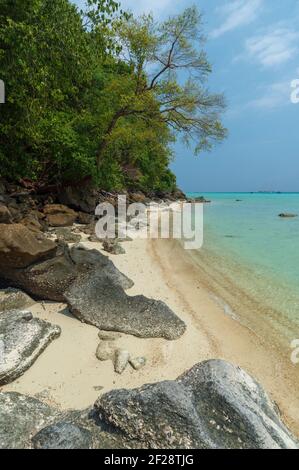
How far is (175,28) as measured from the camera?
19219mm

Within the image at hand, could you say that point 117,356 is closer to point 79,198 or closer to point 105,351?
point 105,351

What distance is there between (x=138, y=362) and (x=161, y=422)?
196cm

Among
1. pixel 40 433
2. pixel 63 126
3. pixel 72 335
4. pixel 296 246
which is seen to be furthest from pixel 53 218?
pixel 40 433

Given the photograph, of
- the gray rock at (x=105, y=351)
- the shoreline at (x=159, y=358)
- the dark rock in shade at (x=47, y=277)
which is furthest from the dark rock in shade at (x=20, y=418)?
the dark rock in shade at (x=47, y=277)

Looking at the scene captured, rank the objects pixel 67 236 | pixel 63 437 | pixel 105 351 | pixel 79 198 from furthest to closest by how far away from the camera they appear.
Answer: pixel 79 198 → pixel 67 236 → pixel 105 351 → pixel 63 437

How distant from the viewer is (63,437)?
2.80m

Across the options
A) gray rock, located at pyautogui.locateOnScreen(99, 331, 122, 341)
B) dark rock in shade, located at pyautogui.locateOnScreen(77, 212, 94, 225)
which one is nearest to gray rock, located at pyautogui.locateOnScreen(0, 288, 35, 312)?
gray rock, located at pyautogui.locateOnScreen(99, 331, 122, 341)

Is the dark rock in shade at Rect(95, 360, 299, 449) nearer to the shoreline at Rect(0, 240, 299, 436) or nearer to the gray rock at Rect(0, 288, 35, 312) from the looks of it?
the shoreline at Rect(0, 240, 299, 436)

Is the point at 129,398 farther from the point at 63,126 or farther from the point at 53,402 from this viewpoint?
the point at 63,126

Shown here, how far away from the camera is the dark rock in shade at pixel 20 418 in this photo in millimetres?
2931

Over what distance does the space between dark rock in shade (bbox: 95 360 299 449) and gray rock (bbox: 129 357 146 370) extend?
1539 mm

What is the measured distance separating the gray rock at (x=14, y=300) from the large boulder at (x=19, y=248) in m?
0.52

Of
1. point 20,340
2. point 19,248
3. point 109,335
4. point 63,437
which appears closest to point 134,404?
point 63,437

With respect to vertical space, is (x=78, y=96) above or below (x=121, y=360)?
above
